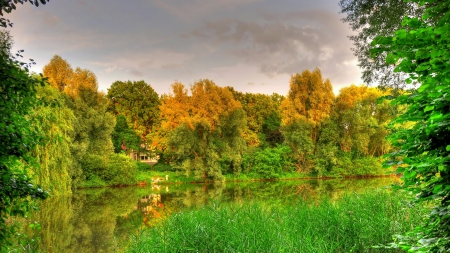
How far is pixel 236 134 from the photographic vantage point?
92.6 ft

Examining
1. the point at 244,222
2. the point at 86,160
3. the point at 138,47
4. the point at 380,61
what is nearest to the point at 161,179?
the point at 86,160

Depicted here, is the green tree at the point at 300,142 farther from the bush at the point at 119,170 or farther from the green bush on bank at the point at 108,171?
the bush at the point at 119,170

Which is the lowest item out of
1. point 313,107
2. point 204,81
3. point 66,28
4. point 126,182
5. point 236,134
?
point 126,182

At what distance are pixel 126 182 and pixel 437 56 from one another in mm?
25428

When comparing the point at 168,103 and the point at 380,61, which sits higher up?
the point at 168,103

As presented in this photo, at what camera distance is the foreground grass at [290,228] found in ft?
16.2

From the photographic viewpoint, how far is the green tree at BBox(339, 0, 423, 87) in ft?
Result: 29.3

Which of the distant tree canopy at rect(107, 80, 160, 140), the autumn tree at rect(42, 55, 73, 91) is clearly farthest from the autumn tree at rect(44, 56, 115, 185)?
the distant tree canopy at rect(107, 80, 160, 140)

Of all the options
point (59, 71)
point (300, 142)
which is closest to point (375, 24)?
point (300, 142)

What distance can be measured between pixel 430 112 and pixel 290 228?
443cm

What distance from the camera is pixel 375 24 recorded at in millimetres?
9461

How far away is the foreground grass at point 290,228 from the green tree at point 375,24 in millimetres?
4301

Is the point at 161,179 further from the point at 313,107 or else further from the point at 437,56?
the point at 437,56

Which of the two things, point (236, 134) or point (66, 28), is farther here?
point (236, 134)
